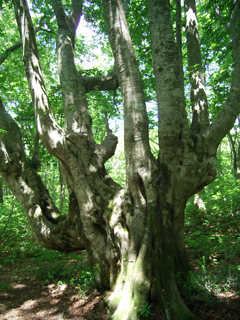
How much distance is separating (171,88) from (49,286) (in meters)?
4.66

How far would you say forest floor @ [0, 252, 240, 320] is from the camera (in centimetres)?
292

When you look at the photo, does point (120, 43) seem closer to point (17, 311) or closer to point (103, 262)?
point (103, 262)

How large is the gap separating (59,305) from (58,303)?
8cm

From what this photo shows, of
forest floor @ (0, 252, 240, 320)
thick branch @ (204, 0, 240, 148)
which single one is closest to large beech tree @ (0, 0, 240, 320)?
thick branch @ (204, 0, 240, 148)

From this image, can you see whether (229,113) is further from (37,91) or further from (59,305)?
(59,305)

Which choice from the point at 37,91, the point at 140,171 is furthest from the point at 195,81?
the point at 37,91

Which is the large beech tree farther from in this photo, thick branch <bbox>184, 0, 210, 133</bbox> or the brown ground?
the brown ground

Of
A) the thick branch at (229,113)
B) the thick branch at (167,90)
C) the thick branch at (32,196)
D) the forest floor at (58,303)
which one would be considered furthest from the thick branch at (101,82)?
the forest floor at (58,303)

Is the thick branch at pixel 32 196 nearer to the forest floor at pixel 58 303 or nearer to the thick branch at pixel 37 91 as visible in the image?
the forest floor at pixel 58 303

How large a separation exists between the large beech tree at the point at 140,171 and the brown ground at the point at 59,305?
12.4 inches

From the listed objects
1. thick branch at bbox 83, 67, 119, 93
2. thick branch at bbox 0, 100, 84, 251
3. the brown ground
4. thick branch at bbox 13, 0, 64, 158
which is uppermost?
thick branch at bbox 83, 67, 119, 93

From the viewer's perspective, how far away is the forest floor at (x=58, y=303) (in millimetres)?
2922

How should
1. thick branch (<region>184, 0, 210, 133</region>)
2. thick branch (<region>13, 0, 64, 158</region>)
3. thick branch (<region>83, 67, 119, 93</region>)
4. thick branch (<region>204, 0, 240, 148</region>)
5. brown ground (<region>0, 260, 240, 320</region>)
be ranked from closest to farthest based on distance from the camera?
brown ground (<region>0, 260, 240, 320</region>), thick branch (<region>204, 0, 240, 148</region>), thick branch (<region>184, 0, 210, 133</region>), thick branch (<region>13, 0, 64, 158</region>), thick branch (<region>83, 67, 119, 93</region>)

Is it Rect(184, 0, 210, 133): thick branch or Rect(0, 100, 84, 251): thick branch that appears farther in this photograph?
Rect(0, 100, 84, 251): thick branch
